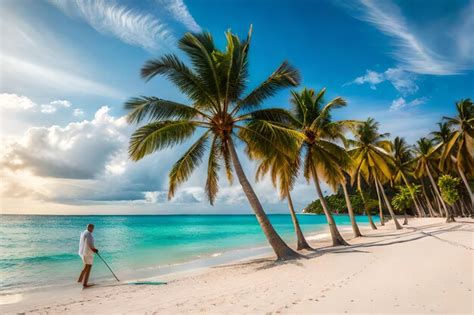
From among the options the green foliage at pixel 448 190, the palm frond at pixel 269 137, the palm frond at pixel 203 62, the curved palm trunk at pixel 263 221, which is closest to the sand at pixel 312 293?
the curved palm trunk at pixel 263 221

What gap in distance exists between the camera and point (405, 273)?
644 centimetres

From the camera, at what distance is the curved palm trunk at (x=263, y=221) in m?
10.0

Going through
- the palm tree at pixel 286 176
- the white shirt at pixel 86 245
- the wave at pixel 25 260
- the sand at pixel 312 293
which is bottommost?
the wave at pixel 25 260

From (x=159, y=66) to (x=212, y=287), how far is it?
7656 millimetres

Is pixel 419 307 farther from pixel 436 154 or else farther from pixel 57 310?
pixel 436 154

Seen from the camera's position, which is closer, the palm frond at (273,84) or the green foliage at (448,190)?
the palm frond at (273,84)

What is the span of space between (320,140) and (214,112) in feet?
21.4

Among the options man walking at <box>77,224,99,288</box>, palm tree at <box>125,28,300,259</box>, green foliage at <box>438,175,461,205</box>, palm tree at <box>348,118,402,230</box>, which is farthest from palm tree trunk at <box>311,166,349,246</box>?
green foliage at <box>438,175,461,205</box>

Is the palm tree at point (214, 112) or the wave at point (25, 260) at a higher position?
the palm tree at point (214, 112)

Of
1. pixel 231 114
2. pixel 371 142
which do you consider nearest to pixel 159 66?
pixel 231 114

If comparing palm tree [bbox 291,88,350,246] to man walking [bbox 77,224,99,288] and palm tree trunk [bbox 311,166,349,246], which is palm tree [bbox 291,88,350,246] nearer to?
palm tree trunk [bbox 311,166,349,246]

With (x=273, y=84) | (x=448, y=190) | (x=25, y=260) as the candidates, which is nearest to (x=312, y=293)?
(x=273, y=84)

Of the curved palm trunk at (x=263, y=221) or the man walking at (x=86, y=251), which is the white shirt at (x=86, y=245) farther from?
the curved palm trunk at (x=263, y=221)

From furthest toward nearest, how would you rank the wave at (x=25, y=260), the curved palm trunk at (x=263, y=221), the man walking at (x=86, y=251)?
1. the wave at (x=25, y=260)
2. the curved palm trunk at (x=263, y=221)
3. the man walking at (x=86, y=251)
